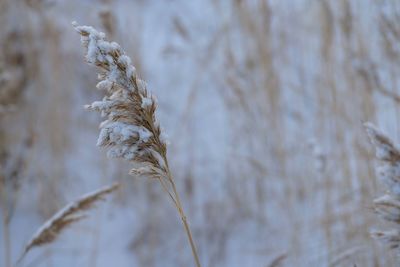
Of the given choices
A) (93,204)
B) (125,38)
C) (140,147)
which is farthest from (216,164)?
(140,147)

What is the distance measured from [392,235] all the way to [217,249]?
171cm

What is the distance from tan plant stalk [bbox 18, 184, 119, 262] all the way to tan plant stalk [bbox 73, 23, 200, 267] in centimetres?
29

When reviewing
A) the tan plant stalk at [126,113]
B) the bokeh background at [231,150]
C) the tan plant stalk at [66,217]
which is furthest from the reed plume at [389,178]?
the bokeh background at [231,150]

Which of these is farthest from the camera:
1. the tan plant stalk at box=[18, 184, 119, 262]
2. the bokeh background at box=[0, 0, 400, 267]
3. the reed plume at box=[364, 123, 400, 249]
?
the bokeh background at box=[0, 0, 400, 267]

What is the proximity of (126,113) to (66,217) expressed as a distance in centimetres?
39

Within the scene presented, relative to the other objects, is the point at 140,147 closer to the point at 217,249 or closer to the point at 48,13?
the point at 217,249

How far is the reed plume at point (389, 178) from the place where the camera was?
0.52 meters

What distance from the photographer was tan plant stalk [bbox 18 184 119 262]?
90cm

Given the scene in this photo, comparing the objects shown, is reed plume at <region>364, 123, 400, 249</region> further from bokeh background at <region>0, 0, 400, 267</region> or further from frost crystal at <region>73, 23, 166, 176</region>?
bokeh background at <region>0, 0, 400, 267</region>

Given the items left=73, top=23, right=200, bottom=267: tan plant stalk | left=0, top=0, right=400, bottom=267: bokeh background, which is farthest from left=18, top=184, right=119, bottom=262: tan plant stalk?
left=0, top=0, right=400, bottom=267: bokeh background

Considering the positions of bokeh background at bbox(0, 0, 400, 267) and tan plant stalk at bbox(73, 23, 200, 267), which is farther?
bokeh background at bbox(0, 0, 400, 267)

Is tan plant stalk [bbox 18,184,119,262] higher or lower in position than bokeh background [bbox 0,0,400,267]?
lower

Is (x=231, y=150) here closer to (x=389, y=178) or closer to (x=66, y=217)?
(x=66, y=217)

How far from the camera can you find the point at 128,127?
2.05 feet
